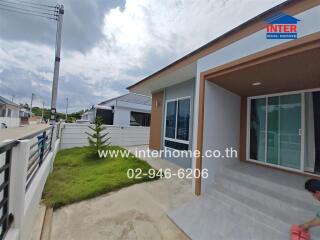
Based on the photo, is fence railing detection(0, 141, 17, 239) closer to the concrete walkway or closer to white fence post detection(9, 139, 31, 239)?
white fence post detection(9, 139, 31, 239)

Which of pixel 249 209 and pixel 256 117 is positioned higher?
pixel 256 117

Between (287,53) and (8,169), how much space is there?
3920mm

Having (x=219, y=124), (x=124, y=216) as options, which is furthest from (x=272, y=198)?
(x=124, y=216)

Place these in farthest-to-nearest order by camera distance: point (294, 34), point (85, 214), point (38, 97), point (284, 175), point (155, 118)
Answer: point (38, 97), point (155, 118), point (284, 175), point (85, 214), point (294, 34)

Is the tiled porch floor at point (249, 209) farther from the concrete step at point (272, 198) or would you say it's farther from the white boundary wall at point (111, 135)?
the white boundary wall at point (111, 135)

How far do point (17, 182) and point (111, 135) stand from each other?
8.35 metres

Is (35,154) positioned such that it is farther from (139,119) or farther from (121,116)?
(139,119)

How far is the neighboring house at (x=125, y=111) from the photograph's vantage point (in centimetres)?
1595

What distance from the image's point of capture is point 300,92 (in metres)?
4.32

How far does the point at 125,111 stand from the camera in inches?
642

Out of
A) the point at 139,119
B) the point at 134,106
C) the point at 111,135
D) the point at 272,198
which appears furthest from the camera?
the point at 139,119

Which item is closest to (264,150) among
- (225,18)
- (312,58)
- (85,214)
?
(312,58)

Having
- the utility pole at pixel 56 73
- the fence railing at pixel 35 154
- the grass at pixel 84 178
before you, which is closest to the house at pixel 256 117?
the grass at pixel 84 178

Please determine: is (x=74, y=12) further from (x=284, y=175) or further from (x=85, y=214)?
(x=284, y=175)
